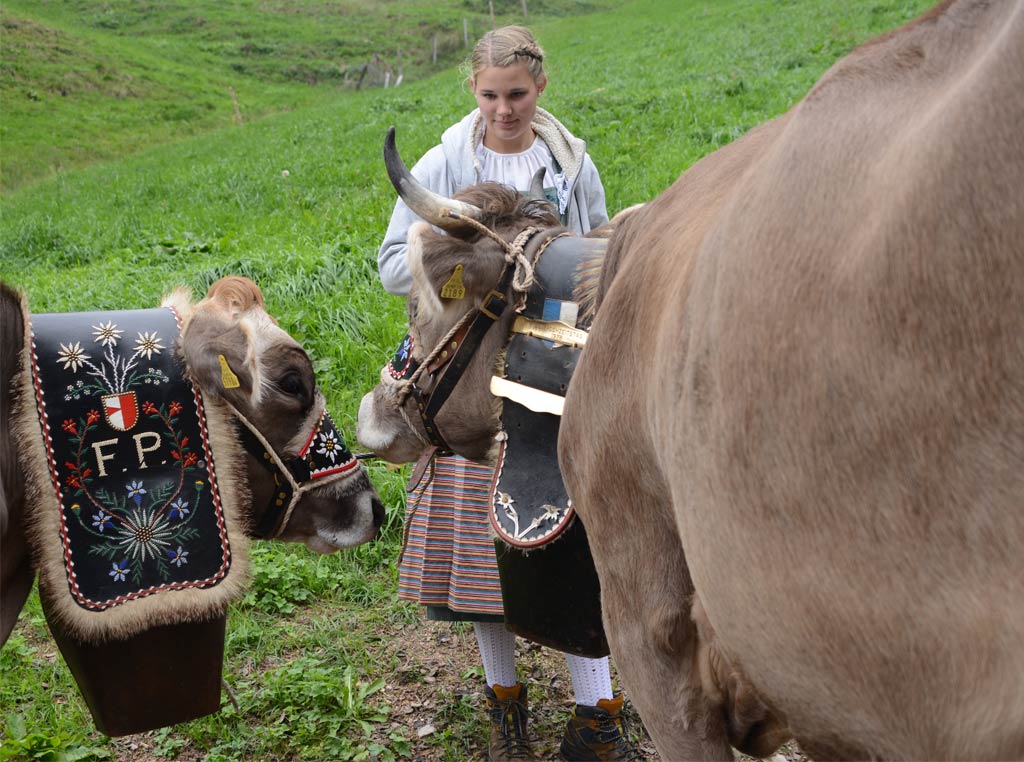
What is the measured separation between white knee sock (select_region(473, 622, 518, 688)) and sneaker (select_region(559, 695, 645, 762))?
285 mm

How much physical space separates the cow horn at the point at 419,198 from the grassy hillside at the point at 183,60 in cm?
1585

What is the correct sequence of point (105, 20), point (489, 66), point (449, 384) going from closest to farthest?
point (449, 384) → point (489, 66) → point (105, 20)

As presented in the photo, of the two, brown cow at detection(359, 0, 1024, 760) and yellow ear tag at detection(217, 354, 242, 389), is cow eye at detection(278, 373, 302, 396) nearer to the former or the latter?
yellow ear tag at detection(217, 354, 242, 389)

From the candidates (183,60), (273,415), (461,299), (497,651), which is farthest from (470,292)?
(183,60)

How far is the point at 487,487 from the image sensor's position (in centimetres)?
328

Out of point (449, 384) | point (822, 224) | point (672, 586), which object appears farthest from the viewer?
point (449, 384)

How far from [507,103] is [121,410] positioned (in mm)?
1642

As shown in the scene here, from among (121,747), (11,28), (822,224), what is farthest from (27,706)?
(11,28)

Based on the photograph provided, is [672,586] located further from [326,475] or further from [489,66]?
[489,66]

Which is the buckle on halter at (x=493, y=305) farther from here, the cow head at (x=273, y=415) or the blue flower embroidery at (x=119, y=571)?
the blue flower embroidery at (x=119, y=571)

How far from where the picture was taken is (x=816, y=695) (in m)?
1.44

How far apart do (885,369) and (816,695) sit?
0.53 m

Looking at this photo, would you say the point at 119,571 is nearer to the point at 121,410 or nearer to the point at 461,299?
the point at 121,410

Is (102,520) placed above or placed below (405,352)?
below
